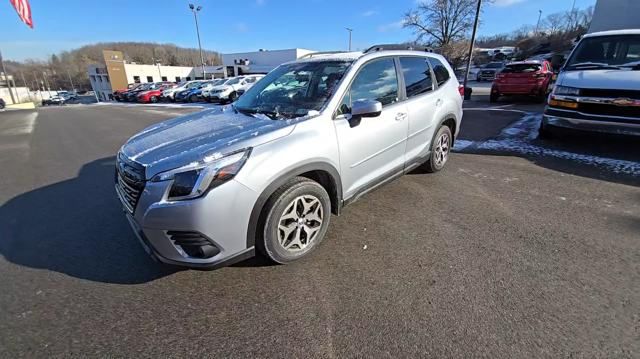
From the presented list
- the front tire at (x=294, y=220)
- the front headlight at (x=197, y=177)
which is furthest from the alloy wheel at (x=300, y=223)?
the front headlight at (x=197, y=177)

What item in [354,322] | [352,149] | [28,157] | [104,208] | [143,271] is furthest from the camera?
[28,157]

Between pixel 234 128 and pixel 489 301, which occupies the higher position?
pixel 234 128

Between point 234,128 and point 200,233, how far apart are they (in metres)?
0.97

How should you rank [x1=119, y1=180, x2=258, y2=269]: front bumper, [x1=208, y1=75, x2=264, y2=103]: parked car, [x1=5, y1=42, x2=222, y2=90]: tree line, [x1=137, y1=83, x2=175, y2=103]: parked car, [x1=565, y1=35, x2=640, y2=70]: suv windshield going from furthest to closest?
[x1=5, y1=42, x2=222, y2=90]: tree line, [x1=137, y1=83, x2=175, y2=103]: parked car, [x1=208, y1=75, x2=264, y2=103]: parked car, [x1=565, y1=35, x2=640, y2=70]: suv windshield, [x1=119, y1=180, x2=258, y2=269]: front bumper

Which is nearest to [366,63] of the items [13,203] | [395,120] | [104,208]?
[395,120]

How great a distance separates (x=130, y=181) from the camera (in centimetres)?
234

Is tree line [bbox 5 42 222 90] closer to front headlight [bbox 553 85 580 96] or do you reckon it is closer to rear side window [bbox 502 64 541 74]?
rear side window [bbox 502 64 541 74]

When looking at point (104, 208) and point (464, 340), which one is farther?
point (104, 208)

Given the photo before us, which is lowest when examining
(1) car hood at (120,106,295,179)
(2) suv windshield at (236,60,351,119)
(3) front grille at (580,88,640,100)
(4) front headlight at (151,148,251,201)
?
(4) front headlight at (151,148,251,201)

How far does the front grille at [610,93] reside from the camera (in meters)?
4.55

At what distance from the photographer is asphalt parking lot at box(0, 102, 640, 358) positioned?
191 centimetres

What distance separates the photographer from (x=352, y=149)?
9.50ft

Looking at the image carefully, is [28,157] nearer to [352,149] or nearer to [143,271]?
[143,271]

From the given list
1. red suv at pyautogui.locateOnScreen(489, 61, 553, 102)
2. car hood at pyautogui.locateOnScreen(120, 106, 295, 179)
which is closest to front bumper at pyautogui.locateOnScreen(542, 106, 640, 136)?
car hood at pyautogui.locateOnScreen(120, 106, 295, 179)
